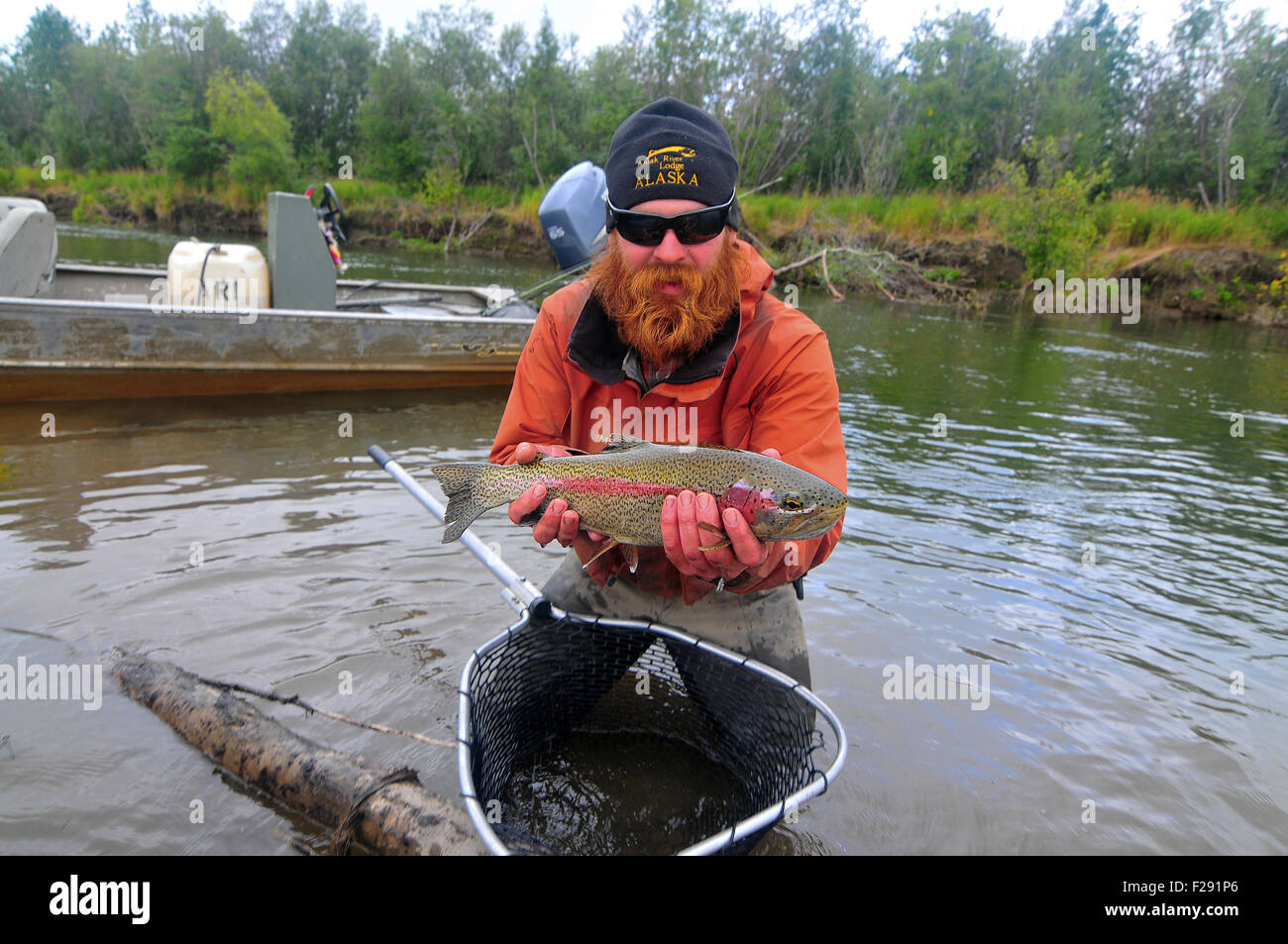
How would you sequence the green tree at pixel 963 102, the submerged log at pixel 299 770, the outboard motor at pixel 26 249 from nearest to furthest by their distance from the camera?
1. the submerged log at pixel 299 770
2. the outboard motor at pixel 26 249
3. the green tree at pixel 963 102

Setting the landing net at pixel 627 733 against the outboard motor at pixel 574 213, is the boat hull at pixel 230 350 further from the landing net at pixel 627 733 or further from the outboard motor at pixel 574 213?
the landing net at pixel 627 733

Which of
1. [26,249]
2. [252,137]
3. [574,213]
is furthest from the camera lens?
[252,137]

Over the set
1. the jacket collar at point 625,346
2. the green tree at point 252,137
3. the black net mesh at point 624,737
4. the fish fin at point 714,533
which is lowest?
the black net mesh at point 624,737

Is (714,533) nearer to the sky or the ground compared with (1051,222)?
nearer to the ground

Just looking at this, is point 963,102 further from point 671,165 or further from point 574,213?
point 671,165

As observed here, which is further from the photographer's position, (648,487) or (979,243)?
(979,243)

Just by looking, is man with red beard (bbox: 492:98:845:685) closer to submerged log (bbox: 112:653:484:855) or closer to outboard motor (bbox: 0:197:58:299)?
submerged log (bbox: 112:653:484:855)

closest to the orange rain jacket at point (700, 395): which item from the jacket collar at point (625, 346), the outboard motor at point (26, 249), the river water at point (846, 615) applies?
the jacket collar at point (625, 346)

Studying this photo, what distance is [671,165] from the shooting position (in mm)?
3012

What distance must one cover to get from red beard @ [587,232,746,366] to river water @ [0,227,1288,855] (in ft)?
7.55

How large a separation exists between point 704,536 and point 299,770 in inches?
80.3

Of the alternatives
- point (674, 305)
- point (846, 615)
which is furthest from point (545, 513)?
point (846, 615)

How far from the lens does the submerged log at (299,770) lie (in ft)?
8.68

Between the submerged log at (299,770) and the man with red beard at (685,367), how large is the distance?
107 cm
